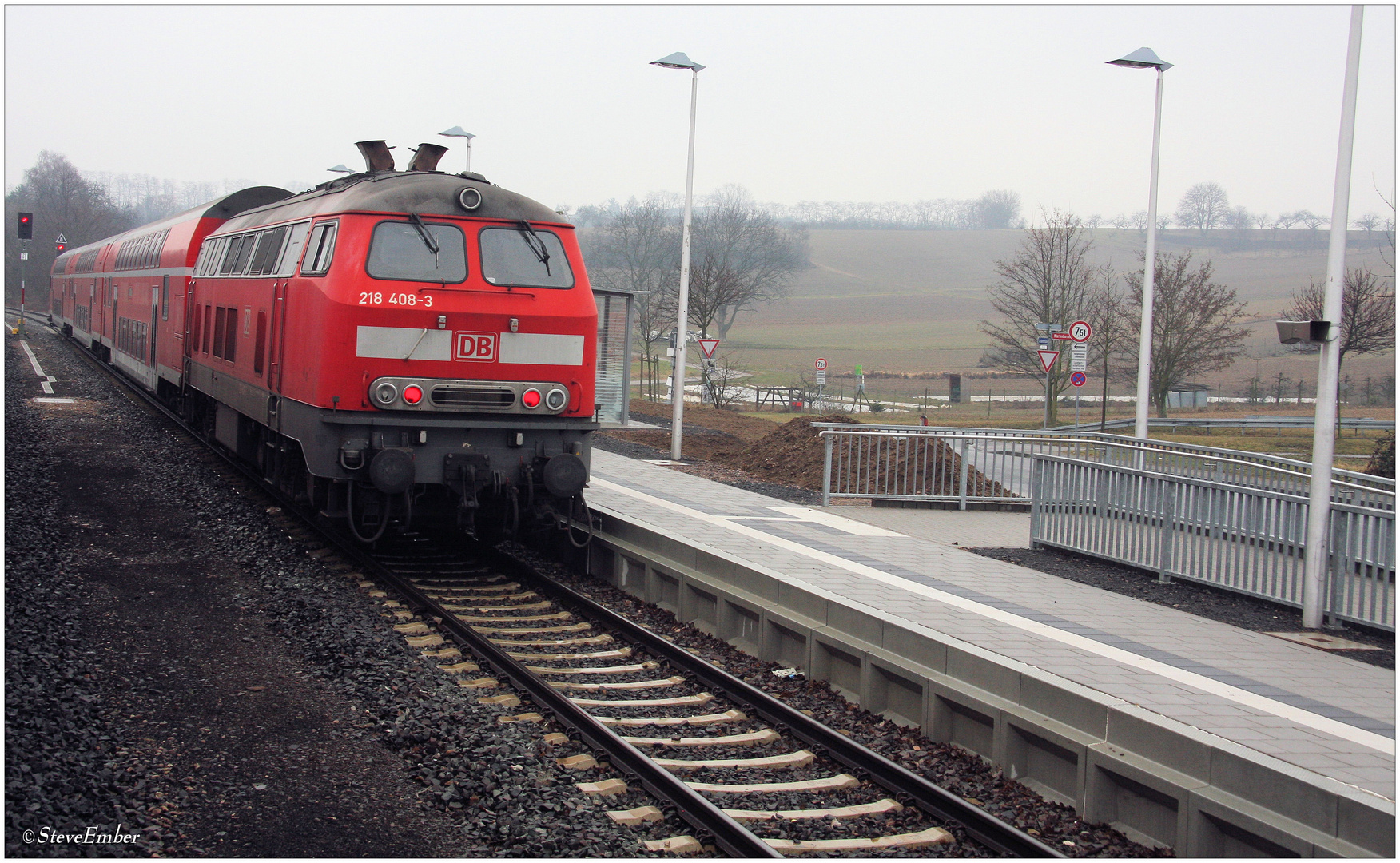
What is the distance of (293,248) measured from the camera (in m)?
Answer: 11.5

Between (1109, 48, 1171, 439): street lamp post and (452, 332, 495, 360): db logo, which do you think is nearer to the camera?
(452, 332, 495, 360): db logo

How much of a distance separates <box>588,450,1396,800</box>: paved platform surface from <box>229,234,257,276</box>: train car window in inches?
195

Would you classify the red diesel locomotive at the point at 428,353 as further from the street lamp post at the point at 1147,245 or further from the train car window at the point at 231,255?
the street lamp post at the point at 1147,245

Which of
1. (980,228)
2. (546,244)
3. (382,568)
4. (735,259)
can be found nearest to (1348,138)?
(546,244)

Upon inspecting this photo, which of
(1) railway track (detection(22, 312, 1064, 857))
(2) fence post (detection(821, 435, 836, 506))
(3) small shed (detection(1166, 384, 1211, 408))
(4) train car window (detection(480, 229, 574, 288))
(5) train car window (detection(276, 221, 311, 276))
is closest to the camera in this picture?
(1) railway track (detection(22, 312, 1064, 857))

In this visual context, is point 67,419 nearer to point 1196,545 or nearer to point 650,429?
point 650,429

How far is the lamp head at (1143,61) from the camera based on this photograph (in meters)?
19.4

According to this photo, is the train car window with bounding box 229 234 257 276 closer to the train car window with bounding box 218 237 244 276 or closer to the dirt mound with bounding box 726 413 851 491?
the train car window with bounding box 218 237 244 276

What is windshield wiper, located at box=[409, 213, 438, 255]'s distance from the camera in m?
10.4

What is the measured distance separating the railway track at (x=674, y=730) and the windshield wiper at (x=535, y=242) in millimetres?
3013

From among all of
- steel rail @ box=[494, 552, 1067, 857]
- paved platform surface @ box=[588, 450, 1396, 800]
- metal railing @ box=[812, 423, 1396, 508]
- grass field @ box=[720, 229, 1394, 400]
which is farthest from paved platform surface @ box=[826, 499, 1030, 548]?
grass field @ box=[720, 229, 1394, 400]

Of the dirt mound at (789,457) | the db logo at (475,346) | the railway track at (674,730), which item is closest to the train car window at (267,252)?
the db logo at (475,346)

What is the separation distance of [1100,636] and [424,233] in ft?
21.9

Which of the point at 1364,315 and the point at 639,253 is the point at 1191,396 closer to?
the point at 1364,315
